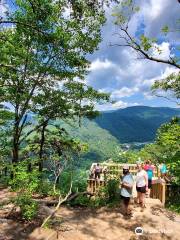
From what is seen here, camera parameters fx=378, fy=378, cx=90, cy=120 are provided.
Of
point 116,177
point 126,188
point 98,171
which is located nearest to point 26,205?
point 126,188

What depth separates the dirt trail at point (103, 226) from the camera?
43.9ft

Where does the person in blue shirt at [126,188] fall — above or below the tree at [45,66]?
below

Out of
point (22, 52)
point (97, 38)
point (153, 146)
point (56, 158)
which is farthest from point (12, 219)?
point (153, 146)

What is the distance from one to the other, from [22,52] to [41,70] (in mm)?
1881

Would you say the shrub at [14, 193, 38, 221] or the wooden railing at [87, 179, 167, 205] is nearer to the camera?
the shrub at [14, 193, 38, 221]

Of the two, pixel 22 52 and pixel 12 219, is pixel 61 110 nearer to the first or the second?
pixel 22 52

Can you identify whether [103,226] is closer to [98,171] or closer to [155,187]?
[155,187]

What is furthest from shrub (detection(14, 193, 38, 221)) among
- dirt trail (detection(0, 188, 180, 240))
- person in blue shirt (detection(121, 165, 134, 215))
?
person in blue shirt (detection(121, 165, 134, 215))

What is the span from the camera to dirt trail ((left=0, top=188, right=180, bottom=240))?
527 inches

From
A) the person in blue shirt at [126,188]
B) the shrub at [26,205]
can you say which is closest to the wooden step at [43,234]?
the shrub at [26,205]

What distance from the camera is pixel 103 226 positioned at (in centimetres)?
1502

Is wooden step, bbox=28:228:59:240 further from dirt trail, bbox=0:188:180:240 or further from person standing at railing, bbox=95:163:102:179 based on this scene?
person standing at railing, bbox=95:163:102:179

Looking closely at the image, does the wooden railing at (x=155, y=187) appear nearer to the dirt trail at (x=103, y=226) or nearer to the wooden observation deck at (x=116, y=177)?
the wooden observation deck at (x=116, y=177)

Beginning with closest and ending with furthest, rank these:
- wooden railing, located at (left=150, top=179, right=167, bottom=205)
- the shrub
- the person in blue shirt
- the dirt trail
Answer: the dirt trail
the shrub
the person in blue shirt
wooden railing, located at (left=150, top=179, right=167, bottom=205)
